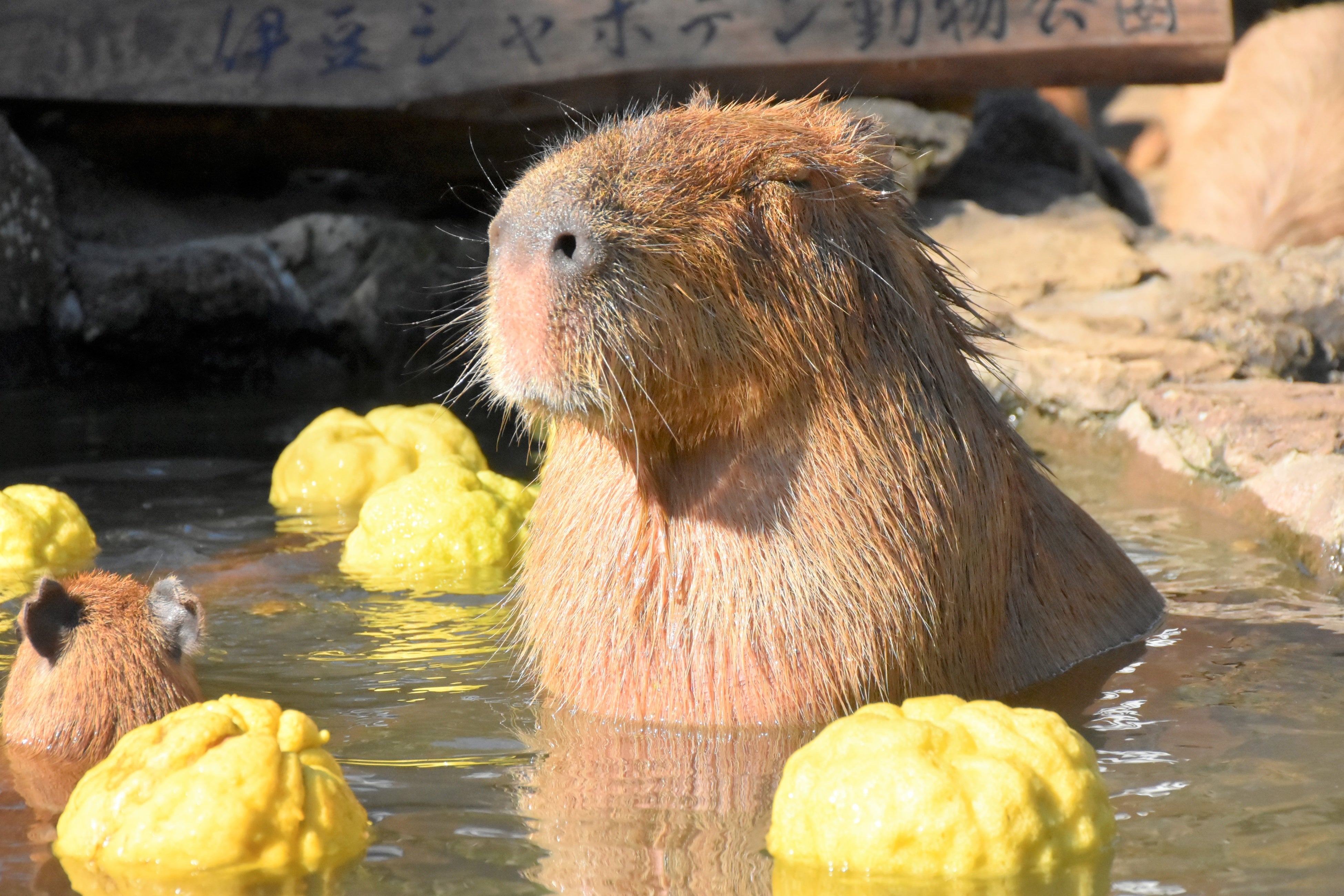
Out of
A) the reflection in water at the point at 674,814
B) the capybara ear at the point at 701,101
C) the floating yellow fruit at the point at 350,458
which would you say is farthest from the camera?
the floating yellow fruit at the point at 350,458

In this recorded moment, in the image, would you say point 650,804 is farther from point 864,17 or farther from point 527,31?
point 864,17

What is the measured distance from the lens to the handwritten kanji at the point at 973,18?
282 inches

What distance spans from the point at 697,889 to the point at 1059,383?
393 centimetres

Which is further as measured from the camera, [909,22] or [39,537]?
[909,22]

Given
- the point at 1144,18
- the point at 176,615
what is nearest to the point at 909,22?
the point at 1144,18

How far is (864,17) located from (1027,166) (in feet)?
6.88

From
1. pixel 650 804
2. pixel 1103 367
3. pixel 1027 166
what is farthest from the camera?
pixel 1027 166

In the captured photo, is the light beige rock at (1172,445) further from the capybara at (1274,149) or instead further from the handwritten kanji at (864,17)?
the capybara at (1274,149)

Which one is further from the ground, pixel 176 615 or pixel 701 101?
pixel 701 101

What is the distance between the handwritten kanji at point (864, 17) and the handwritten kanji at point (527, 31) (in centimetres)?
139

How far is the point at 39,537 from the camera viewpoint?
432 cm

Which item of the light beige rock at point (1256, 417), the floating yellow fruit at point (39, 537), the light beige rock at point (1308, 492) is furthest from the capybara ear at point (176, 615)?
the light beige rock at point (1256, 417)

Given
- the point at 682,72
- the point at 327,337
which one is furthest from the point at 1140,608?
the point at 327,337

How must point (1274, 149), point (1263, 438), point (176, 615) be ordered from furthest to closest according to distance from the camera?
point (1274, 149) → point (1263, 438) → point (176, 615)
